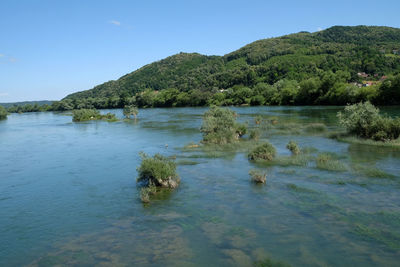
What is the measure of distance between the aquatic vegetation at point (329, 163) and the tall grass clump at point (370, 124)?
28.2 ft

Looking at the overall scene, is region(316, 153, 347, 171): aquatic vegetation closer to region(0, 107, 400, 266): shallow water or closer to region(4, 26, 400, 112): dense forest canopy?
region(0, 107, 400, 266): shallow water

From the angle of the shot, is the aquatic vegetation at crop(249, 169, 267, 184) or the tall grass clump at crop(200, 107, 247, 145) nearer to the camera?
the aquatic vegetation at crop(249, 169, 267, 184)

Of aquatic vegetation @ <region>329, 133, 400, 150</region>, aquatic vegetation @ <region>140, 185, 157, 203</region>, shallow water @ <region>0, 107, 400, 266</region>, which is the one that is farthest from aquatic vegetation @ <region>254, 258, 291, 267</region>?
aquatic vegetation @ <region>329, 133, 400, 150</region>

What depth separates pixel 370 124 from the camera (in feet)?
101

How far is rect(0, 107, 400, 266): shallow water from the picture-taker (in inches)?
449

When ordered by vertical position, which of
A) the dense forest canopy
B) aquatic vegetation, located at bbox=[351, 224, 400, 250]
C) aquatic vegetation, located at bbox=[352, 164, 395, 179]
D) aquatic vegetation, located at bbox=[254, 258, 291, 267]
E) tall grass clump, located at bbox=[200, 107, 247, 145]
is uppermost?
the dense forest canopy

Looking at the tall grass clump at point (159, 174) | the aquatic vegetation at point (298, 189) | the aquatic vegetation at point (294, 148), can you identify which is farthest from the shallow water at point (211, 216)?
the aquatic vegetation at point (294, 148)

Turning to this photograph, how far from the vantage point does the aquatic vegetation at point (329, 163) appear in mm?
21173

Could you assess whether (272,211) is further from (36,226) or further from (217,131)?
(217,131)

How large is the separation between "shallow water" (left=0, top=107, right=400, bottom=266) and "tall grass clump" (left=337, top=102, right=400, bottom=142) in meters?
4.68

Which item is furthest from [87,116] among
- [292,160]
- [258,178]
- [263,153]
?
[258,178]

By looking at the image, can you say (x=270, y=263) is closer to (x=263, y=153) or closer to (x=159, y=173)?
(x=159, y=173)

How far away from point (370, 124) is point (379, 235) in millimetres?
21488

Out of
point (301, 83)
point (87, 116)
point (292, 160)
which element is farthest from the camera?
point (301, 83)
